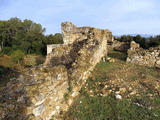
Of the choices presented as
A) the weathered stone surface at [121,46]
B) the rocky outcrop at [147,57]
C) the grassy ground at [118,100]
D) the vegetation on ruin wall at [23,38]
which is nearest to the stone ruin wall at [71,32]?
the weathered stone surface at [121,46]

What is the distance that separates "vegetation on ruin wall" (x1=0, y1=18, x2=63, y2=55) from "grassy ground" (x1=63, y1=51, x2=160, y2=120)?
22569mm

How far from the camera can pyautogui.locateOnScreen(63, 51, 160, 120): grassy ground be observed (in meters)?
4.21

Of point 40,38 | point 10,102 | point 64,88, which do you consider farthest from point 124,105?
point 40,38

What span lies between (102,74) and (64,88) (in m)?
3.10

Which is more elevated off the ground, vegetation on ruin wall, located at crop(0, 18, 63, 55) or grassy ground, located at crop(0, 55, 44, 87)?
vegetation on ruin wall, located at crop(0, 18, 63, 55)

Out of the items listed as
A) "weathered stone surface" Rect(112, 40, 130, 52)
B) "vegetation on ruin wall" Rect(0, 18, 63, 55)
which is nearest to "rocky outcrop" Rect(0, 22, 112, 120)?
"weathered stone surface" Rect(112, 40, 130, 52)

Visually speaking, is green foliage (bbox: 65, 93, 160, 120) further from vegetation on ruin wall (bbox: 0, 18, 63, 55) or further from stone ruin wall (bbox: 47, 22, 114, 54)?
vegetation on ruin wall (bbox: 0, 18, 63, 55)

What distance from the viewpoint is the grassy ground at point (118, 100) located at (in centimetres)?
421

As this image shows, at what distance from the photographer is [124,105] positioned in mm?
4582

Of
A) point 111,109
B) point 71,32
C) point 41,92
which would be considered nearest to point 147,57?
point 111,109

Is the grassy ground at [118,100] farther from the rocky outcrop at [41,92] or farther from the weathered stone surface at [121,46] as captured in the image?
the weathered stone surface at [121,46]

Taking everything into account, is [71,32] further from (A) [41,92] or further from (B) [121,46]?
(A) [41,92]

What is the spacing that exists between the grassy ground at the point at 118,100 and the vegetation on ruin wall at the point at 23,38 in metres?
22.6

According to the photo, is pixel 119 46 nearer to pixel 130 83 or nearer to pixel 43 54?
pixel 130 83
